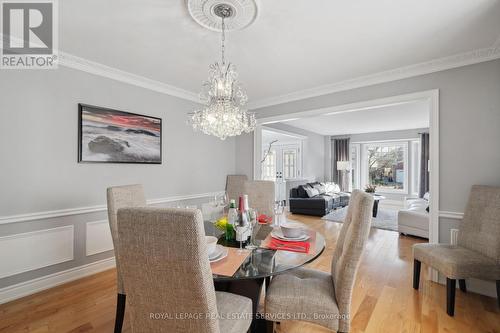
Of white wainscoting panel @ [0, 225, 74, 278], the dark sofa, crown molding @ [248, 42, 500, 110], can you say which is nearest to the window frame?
the dark sofa

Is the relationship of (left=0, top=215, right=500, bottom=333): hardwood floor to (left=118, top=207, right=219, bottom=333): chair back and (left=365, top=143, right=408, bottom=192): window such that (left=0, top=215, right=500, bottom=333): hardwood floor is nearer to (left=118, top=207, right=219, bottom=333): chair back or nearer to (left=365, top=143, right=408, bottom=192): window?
(left=118, top=207, right=219, bottom=333): chair back

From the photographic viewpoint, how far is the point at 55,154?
2410 millimetres

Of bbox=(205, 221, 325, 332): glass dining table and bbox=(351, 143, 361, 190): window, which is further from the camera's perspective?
bbox=(351, 143, 361, 190): window

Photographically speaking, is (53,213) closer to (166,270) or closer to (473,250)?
(166,270)

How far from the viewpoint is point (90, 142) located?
2639 mm

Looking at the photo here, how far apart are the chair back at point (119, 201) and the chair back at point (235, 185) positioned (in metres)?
2.31

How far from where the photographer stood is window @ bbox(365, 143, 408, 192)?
24.6 feet

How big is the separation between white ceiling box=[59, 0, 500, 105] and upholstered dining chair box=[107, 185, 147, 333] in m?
1.40

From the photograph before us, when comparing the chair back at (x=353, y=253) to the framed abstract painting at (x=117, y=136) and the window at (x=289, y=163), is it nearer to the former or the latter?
the framed abstract painting at (x=117, y=136)

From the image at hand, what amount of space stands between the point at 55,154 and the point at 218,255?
2.27 meters

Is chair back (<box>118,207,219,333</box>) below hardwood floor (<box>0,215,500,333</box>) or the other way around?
the other way around

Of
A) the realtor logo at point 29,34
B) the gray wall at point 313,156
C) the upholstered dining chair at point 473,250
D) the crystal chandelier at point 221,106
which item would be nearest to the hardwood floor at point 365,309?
the upholstered dining chair at point 473,250

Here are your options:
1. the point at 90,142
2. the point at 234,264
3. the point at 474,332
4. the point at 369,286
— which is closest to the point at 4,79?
the point at 90,142

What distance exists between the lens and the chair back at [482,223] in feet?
6.70
